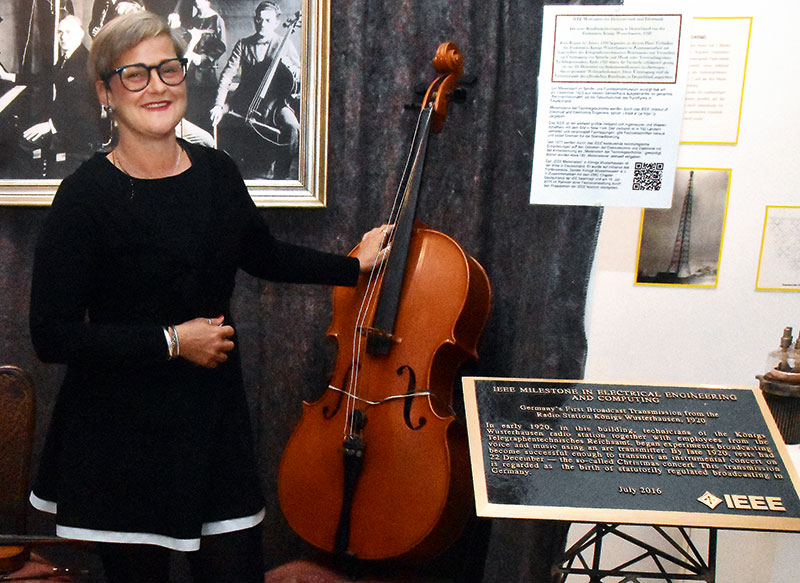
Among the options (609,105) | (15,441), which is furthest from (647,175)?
(15,441)

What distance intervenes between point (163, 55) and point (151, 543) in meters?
1.08

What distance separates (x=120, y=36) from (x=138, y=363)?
699 mm

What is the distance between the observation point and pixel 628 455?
53.4 inches

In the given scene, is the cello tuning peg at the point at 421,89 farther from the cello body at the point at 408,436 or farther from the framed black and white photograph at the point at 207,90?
the cello body at the point at 408,436

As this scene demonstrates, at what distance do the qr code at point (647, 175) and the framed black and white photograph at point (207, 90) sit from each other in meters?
0.87

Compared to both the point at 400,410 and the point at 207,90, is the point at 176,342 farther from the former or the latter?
the point at 207,90

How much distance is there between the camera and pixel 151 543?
4.94ft

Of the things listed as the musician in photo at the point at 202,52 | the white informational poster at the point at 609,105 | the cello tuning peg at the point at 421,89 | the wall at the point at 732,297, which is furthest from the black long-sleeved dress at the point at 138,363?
the wall at the point at 732,297

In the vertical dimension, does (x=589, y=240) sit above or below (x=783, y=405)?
above

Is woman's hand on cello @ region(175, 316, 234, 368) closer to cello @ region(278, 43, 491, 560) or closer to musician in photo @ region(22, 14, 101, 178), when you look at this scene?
cello @ region(278, 43, 491, 560)

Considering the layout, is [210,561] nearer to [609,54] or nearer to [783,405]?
[783,405]

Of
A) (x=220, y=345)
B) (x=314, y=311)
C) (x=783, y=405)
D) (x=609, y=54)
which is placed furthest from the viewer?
(x=314, y=311)

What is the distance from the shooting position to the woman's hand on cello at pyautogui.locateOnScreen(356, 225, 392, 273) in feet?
5.77

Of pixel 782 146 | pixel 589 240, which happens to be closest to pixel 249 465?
pixel 589 240
